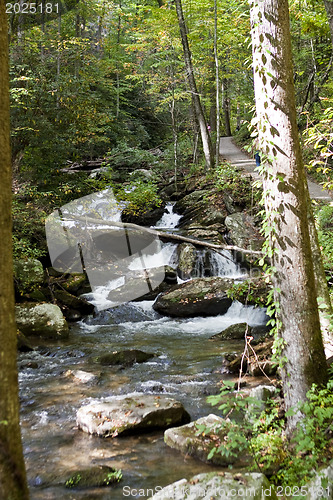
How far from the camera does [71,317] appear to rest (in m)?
10.8

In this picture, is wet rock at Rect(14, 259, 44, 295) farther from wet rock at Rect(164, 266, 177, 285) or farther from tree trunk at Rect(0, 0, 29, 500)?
tree trunk at Rect(0, 0, 29, 500)

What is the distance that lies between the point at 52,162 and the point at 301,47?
13896 millimetres

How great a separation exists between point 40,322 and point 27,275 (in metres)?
1.73

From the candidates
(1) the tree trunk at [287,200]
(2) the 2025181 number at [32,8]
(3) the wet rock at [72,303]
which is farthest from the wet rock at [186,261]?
(2) the 2025181 number at [32,8]

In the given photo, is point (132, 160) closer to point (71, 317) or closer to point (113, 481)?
point (71, 317)

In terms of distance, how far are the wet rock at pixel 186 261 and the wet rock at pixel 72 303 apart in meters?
3.34

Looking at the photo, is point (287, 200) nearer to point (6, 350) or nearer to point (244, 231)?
point (6, 350)

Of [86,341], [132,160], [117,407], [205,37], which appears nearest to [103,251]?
[132,160]

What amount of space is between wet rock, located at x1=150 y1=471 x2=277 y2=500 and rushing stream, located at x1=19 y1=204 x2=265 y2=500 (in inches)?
26.9

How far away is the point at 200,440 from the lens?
4355mm

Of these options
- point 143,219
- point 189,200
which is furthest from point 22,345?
point 189,200

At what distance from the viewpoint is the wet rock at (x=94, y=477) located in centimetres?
382

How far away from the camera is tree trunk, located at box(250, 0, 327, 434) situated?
4.03 m

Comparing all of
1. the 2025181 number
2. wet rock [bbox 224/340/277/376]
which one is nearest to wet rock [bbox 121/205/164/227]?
the 2025181 number
